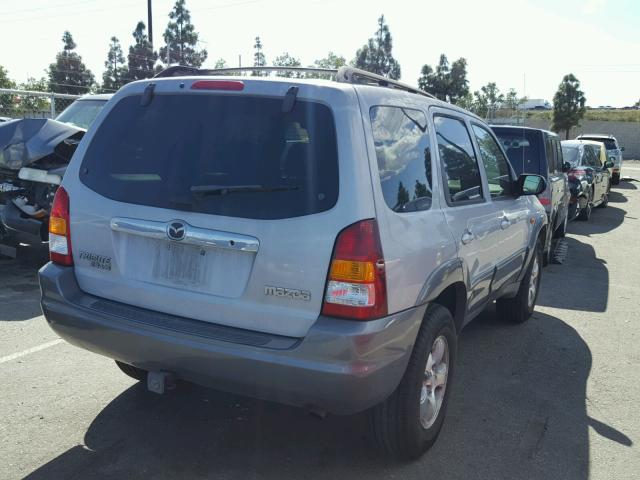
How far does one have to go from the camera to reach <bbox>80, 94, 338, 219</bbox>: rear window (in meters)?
2.79

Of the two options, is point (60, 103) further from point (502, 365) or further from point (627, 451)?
point (627, 451)

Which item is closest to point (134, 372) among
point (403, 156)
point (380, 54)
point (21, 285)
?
point (403, 156)

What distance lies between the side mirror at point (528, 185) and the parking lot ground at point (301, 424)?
138 centimetres

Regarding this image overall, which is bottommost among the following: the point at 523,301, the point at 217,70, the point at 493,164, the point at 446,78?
the point at 523,301

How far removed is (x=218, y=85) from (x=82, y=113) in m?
6.80

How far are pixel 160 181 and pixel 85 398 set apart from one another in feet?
5.67

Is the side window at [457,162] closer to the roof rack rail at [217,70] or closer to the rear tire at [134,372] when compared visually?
the roof rack rail at [217,70]

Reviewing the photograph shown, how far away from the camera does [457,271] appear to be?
11.6 feet

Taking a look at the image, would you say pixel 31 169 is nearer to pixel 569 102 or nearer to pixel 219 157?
pixel 219 157

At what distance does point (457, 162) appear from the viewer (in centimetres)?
397

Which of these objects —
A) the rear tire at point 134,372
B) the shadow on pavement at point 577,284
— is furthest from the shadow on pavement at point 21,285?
the shadow on pavement at point 577,284

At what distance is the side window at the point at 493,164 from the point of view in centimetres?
460

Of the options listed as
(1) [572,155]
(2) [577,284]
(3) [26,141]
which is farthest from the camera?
(1) [572,155]

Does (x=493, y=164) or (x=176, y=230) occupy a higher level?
(x=493, y=164)
